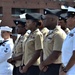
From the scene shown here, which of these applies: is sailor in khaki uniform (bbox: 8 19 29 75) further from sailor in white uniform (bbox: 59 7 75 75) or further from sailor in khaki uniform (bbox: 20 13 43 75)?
sailor in white uniform (bbox: 59 7 75 75)

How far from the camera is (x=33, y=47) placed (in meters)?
6.88

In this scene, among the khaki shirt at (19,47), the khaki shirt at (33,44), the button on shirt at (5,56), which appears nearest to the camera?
the khaki shirt at (33,44)

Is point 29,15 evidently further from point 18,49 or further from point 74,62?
point 74,62

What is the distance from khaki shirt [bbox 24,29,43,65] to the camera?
6.68 metres

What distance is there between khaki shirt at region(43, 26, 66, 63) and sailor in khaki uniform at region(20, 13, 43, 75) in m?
0.53

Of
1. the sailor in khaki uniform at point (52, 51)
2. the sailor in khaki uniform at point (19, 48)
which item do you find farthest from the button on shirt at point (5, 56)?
the sailor in khaki uniform at point (52, 51)

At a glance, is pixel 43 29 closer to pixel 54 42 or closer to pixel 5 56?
pixel 54 42

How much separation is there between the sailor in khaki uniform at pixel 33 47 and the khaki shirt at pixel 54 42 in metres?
0.53

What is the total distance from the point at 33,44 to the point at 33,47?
60 mm

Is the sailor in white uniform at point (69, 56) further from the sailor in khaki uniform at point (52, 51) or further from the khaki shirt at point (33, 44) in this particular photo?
the khaki shirt at point (33, 44)

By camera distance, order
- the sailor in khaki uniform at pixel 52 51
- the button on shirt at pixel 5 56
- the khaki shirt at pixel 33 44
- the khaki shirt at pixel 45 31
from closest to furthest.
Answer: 1. the sailor in khaki uniform at pixel 52 51
2. the khaki shirt at pixel 33 44
3. the khaki shirt at pixel 45 31
4. the button on shirt at pixel 5 56

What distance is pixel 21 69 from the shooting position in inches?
288

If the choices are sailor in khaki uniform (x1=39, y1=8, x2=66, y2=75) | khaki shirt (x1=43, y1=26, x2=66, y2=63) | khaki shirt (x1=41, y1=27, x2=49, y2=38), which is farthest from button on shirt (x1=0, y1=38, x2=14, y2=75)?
khaki shirt (x1=43, y1=26, x2=66, y2=63)

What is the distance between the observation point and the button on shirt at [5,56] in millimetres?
7961
